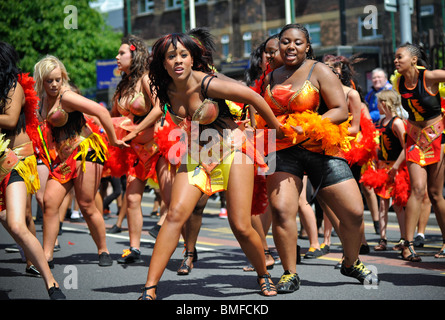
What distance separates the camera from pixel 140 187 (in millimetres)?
7215

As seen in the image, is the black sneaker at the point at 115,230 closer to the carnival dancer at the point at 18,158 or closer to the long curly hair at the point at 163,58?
the carnival dancer at the point at 18,158

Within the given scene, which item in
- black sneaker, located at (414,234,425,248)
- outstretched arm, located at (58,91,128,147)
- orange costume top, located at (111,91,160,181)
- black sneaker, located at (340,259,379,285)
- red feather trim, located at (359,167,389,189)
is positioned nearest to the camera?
black sneaker, located at (340,259,379,285)

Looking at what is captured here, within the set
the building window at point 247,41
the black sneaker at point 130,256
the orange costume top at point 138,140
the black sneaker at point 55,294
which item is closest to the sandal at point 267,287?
the black sneaker at point 55,294

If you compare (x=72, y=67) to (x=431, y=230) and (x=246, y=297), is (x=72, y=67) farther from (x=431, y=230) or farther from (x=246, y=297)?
(x=246, y=297)

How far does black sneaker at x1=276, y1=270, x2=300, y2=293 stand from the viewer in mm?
5219

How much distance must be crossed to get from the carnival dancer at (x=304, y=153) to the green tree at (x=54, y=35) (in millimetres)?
30745

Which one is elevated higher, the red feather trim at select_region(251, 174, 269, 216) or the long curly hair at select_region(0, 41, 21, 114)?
the long curly hair at select_region(0, 41, 21, 114)

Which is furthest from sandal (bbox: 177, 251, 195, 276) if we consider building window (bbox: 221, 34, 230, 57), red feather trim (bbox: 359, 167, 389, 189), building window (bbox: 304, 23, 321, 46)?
building window (bbox: 221, 34, 230, 57)

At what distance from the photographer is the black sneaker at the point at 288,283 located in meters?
5.22

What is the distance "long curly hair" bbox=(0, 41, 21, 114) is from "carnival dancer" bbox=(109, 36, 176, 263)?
1785 mm

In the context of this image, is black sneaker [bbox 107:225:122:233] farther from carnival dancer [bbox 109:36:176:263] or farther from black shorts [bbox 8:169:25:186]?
black shorts [bbox 8:169:25:186]

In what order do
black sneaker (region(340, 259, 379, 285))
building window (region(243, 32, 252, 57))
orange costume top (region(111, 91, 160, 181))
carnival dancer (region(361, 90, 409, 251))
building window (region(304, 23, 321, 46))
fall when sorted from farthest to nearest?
building window (region(243, 32, 252, 57))
building window (region(304, 23, 321, 46))
carnival dancer (region(361, 90, 409, 251))
orange costume top (region(111, 91, 160, 181))
black sneaker (region(340, 259, 379, 285))

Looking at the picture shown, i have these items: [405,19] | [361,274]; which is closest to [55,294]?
[361,274]

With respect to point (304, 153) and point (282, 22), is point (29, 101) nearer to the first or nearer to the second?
point (304, 153)
